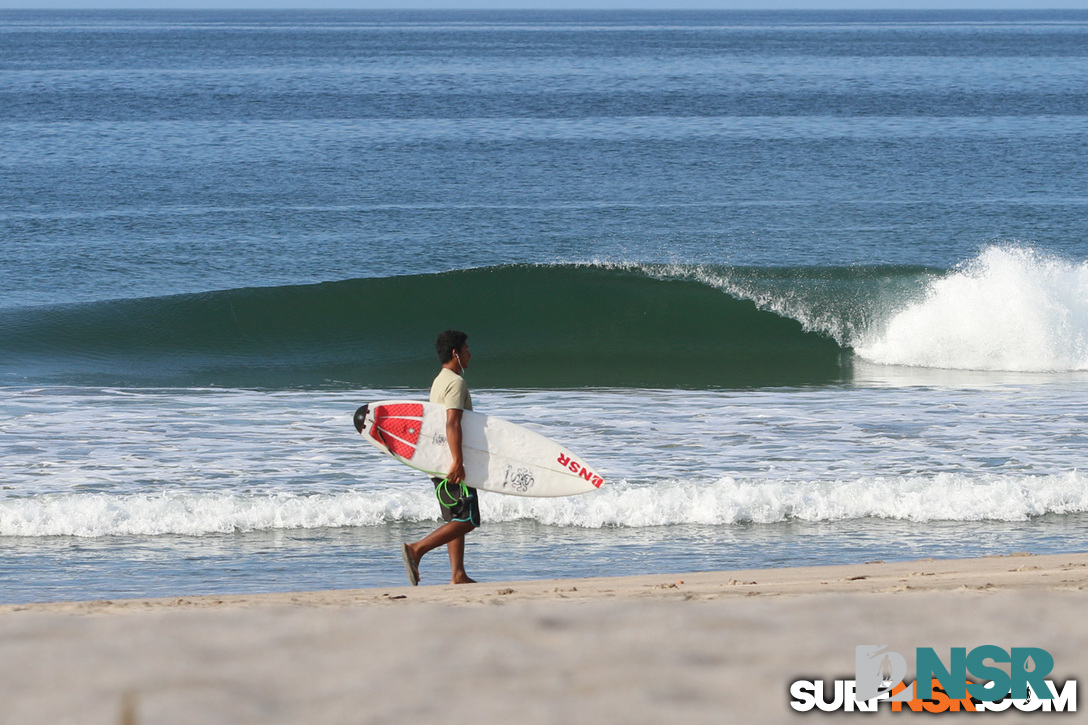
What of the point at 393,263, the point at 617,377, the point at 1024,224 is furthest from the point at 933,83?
the point at 617,377

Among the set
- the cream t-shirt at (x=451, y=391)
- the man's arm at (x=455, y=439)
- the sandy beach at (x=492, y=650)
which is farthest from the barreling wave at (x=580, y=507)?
the sandy beach at (x=492, y=650)

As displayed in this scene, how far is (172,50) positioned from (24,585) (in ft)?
311

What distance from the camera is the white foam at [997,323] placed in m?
14.7

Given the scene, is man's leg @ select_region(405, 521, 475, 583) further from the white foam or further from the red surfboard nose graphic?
the white foam

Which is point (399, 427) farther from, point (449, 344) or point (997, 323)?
point (997, 323)

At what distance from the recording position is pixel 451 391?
6.00m

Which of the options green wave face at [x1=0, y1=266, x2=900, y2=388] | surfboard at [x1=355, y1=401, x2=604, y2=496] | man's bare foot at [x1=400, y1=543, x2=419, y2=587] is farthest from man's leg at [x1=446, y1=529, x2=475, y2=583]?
green wave face at [x1=0, y1=266, x2=900, y2=388]

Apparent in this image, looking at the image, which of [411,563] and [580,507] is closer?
[411,563]

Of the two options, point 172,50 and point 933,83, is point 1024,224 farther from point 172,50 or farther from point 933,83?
point 172,50

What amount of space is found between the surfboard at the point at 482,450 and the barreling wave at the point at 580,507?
1.02m

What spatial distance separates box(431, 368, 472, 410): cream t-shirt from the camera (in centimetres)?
598

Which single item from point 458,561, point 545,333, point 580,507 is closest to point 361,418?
point 458,561

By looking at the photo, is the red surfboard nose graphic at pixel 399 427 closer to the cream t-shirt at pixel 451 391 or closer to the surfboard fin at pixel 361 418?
the surfboard fin at pixel 361 418

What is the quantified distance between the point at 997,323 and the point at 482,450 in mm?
11067
